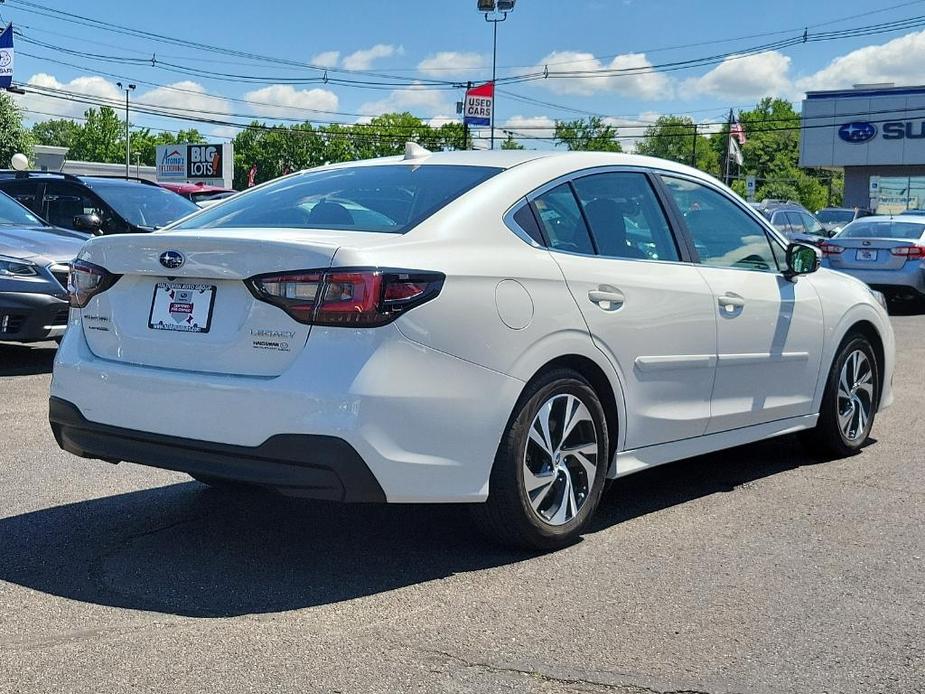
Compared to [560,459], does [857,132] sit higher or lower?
higher

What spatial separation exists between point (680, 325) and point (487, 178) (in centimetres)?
112

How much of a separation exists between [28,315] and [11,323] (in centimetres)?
15

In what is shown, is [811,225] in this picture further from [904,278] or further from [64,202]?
[64,202]

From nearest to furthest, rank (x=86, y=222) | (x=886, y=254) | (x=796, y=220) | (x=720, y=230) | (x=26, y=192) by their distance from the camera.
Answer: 1. (x=720, y=230)
2. (x=86, y=222)
3. (x=26, y=192)
4. (x=886, y=254)
5. (x=796, y=220)

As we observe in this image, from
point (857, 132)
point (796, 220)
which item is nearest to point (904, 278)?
point (796, 220)

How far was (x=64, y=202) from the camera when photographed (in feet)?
40.8

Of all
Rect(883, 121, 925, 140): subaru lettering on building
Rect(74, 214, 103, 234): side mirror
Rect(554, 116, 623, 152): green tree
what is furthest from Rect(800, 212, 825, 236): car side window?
Rect(554, 116, 623, 152): green tree

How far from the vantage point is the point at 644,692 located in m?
3.19

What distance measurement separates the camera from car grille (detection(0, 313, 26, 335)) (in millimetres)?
8789

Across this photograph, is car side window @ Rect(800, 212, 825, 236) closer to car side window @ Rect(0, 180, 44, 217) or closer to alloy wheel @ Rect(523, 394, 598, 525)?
car side window @ Rect(0, 180, 44, 217)

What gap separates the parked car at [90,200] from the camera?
12.1 metres

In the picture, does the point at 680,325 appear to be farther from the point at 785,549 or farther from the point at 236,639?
the point at 236,639

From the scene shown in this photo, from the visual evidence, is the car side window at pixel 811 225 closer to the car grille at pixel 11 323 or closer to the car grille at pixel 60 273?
the car grille at pixel 60 273

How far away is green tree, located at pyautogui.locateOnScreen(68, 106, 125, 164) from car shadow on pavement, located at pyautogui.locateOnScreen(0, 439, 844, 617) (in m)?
158
